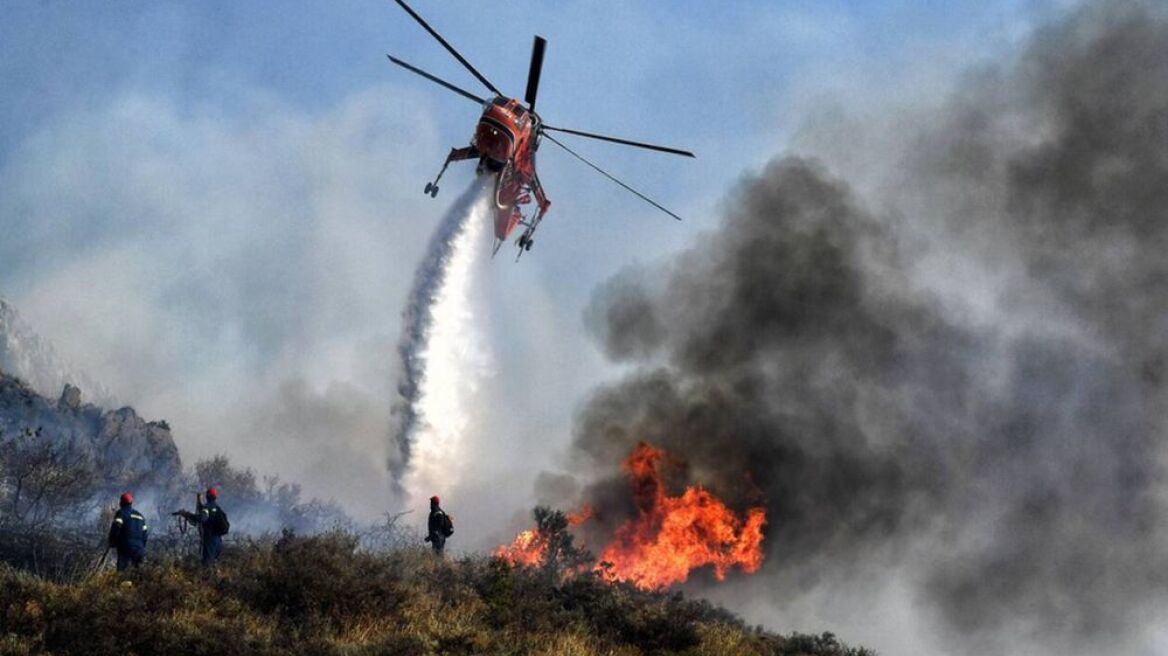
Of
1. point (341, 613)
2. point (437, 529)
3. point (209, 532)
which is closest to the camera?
point (341, 613)

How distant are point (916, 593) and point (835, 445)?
32.5 ft

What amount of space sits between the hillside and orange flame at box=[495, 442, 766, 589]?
1443 centimetres

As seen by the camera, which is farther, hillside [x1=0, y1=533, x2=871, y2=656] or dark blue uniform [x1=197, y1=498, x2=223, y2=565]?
Result: dark blue uniform [x1=197, y1=498, x2=223, y2=565]

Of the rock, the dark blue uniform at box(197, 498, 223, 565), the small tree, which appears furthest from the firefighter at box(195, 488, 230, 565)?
the rock

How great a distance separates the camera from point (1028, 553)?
4269 centimetres

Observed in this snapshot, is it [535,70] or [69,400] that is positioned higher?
[69,400]

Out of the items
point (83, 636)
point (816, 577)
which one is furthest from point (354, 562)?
point (816, 577)

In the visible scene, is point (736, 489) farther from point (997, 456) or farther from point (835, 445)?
point (997, 456)

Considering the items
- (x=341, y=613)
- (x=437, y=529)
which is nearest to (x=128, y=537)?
(x=341, y=613)

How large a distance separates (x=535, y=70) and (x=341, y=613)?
1819 centimetres

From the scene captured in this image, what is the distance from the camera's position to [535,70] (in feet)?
86.2

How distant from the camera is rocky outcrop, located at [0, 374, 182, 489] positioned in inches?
2500

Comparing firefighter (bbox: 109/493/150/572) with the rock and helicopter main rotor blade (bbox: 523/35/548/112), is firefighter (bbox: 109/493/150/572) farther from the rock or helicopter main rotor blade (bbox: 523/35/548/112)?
the rock

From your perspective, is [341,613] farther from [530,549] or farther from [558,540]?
[530,549]
